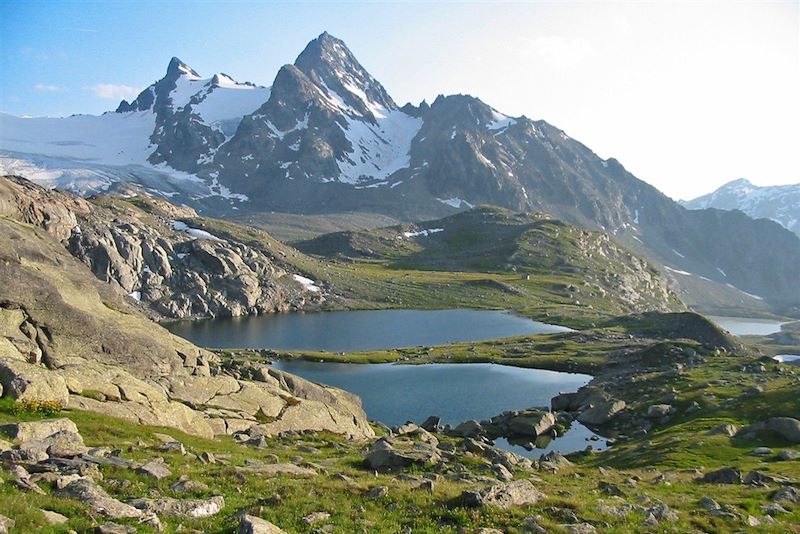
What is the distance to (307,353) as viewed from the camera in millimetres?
136500

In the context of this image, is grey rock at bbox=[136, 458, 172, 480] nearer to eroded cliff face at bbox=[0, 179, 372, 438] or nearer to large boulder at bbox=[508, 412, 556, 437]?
eroded cliff face at bbox=[0, 179, 372, 438]

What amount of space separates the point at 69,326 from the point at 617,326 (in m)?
172

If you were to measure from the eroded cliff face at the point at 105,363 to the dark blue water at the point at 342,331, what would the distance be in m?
97.0

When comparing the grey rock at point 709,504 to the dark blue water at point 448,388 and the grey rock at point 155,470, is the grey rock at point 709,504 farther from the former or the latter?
the dark blue water at point 448,388

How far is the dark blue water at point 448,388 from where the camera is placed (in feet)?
286

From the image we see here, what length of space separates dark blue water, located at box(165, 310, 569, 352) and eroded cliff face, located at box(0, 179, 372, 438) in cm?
9705

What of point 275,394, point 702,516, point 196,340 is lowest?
point 196,340

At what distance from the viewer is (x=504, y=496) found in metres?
24.6

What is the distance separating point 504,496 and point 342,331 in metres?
150

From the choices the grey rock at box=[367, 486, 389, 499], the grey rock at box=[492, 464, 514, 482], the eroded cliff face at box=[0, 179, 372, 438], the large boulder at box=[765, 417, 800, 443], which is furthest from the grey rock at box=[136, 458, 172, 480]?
the large boulder at box=[765, 417, 800, 443]

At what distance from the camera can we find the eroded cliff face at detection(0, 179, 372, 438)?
115ft

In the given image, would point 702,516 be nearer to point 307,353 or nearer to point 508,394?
point 508,394

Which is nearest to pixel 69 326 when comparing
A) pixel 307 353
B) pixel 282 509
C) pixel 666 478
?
pixel 282 509

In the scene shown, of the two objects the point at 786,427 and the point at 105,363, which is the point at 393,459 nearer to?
the point at 105,363
